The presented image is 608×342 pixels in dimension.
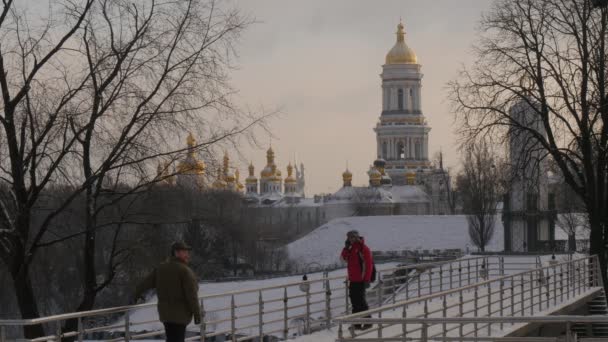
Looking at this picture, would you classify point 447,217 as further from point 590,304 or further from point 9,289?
point 590,304

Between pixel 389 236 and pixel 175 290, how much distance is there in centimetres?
12834

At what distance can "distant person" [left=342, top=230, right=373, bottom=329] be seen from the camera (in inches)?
776

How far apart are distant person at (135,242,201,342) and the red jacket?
18.1 ft

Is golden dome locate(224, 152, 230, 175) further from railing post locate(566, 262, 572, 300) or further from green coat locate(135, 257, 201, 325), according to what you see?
railing post locate(566, 262, 572, 300)

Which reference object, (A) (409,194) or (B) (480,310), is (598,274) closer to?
(B) (480,310)

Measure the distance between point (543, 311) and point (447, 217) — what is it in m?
119

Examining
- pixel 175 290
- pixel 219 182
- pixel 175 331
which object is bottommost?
pixel 175 331

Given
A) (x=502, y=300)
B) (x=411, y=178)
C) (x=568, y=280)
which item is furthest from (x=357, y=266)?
(x=411, y=178)

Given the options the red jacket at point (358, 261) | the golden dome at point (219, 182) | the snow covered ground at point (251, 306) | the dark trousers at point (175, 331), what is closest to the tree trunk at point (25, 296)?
the golden dome at point (219, 182)

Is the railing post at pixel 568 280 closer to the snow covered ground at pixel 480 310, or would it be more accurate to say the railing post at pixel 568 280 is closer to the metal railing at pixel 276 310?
the snow covered ground at pixel 480 310

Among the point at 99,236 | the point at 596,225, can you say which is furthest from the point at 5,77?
the point at 99,236

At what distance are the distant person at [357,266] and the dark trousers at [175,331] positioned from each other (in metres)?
5.42

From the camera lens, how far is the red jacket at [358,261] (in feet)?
64.8

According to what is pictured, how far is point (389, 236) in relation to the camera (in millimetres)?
142250
